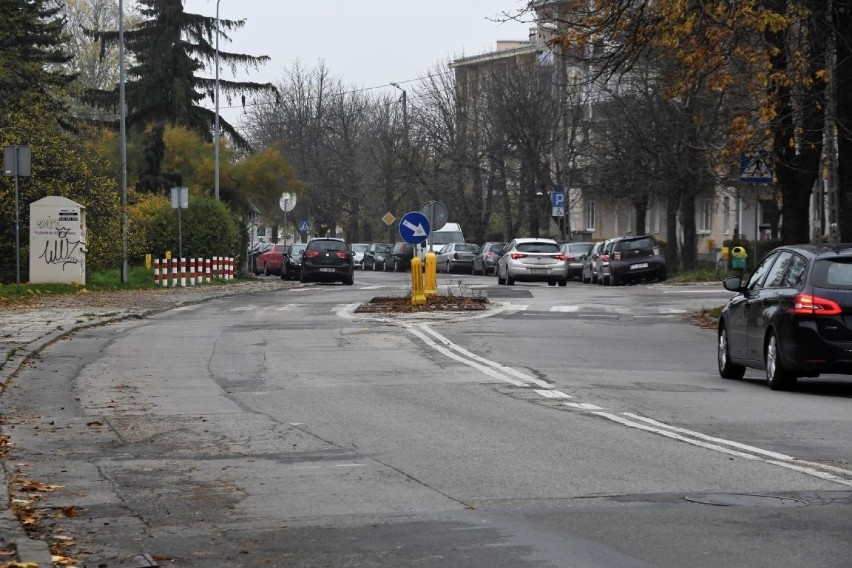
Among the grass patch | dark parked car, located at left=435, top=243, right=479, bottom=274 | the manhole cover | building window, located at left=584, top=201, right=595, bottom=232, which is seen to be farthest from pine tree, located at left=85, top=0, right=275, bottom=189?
the manhole cover

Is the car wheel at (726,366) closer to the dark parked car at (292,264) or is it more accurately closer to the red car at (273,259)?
the dark parked car at (292,264)

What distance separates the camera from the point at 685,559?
6.68m

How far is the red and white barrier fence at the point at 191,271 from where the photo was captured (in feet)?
142

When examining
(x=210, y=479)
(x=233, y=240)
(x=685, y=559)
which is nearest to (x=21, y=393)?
(x=210, y=479)

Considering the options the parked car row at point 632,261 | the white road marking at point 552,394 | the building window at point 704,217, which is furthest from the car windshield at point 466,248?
the white road marking at point 552,394

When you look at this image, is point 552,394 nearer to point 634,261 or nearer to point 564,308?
point 564,308

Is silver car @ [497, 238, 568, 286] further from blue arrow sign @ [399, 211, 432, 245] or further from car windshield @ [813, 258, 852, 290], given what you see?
car windshield @ [813, 258, 852, 290]

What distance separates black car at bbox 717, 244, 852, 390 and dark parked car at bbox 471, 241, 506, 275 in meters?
47.7

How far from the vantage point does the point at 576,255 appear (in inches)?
2320

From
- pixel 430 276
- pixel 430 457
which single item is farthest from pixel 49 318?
pixel 430 457

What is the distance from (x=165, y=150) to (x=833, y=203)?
130 ft

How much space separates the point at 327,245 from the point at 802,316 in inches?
1451

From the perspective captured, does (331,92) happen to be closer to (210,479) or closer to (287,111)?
(287,111)

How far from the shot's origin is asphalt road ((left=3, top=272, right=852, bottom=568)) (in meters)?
7.11
